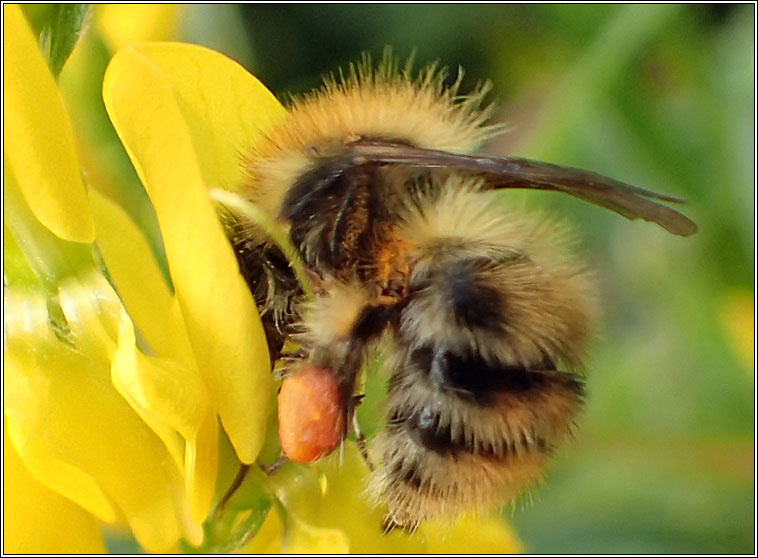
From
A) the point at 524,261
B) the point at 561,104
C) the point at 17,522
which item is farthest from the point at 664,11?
the point at 17,522

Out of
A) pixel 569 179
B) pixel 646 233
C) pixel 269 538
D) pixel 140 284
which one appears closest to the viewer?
pixel 569 179

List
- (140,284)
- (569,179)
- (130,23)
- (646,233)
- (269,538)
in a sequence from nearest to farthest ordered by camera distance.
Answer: (569,179) < (140,284) < (269,538) < (130,23) < (646,233)

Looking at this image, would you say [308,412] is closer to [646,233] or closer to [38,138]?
[38,138]

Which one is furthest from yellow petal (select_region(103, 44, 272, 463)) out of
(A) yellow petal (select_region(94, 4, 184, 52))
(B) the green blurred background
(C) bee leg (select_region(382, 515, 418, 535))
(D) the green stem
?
(B) the green blurred background

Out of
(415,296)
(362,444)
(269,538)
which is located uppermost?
(415,296)

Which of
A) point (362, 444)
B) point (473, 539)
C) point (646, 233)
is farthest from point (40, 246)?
point (646, 233)

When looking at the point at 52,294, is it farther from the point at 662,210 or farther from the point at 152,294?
the point at 662,210

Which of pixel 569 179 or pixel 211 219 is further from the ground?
pixel 569 179
